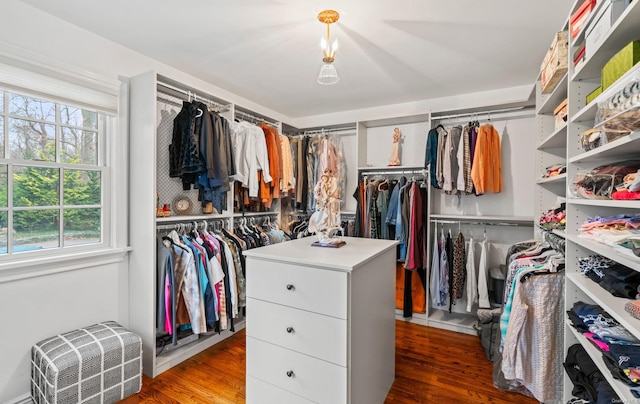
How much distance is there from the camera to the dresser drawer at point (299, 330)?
1389mm

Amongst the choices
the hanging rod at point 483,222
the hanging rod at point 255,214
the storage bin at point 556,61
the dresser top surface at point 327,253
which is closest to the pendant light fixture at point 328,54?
the dresser top surface at point 327,253

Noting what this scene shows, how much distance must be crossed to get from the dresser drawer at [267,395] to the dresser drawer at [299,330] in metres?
0.25

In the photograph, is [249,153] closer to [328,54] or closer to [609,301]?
[328,54]

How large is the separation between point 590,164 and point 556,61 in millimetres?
703

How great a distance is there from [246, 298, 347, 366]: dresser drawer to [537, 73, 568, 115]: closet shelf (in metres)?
1.90

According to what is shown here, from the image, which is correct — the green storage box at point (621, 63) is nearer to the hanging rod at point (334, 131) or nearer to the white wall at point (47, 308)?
the hanging rod at point (334, 131)

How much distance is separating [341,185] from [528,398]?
2.61 meters

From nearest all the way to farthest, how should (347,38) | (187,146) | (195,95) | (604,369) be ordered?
(604,369)
(347,38)
(187,146)
(195,95)

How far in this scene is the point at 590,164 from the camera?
56.2 inches

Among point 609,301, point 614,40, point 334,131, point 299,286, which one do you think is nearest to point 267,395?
point 299,286

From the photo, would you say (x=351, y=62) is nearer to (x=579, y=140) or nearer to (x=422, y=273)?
(x=579, y=140)

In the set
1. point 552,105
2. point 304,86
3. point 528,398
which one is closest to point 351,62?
point 304,86

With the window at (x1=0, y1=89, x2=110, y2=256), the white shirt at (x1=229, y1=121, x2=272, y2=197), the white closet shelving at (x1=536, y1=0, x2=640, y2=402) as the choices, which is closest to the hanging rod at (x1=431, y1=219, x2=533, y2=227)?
the white closet shelving at (x1=536, y1=0, x2=640, y2=402)

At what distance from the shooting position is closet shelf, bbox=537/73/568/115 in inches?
70.3
